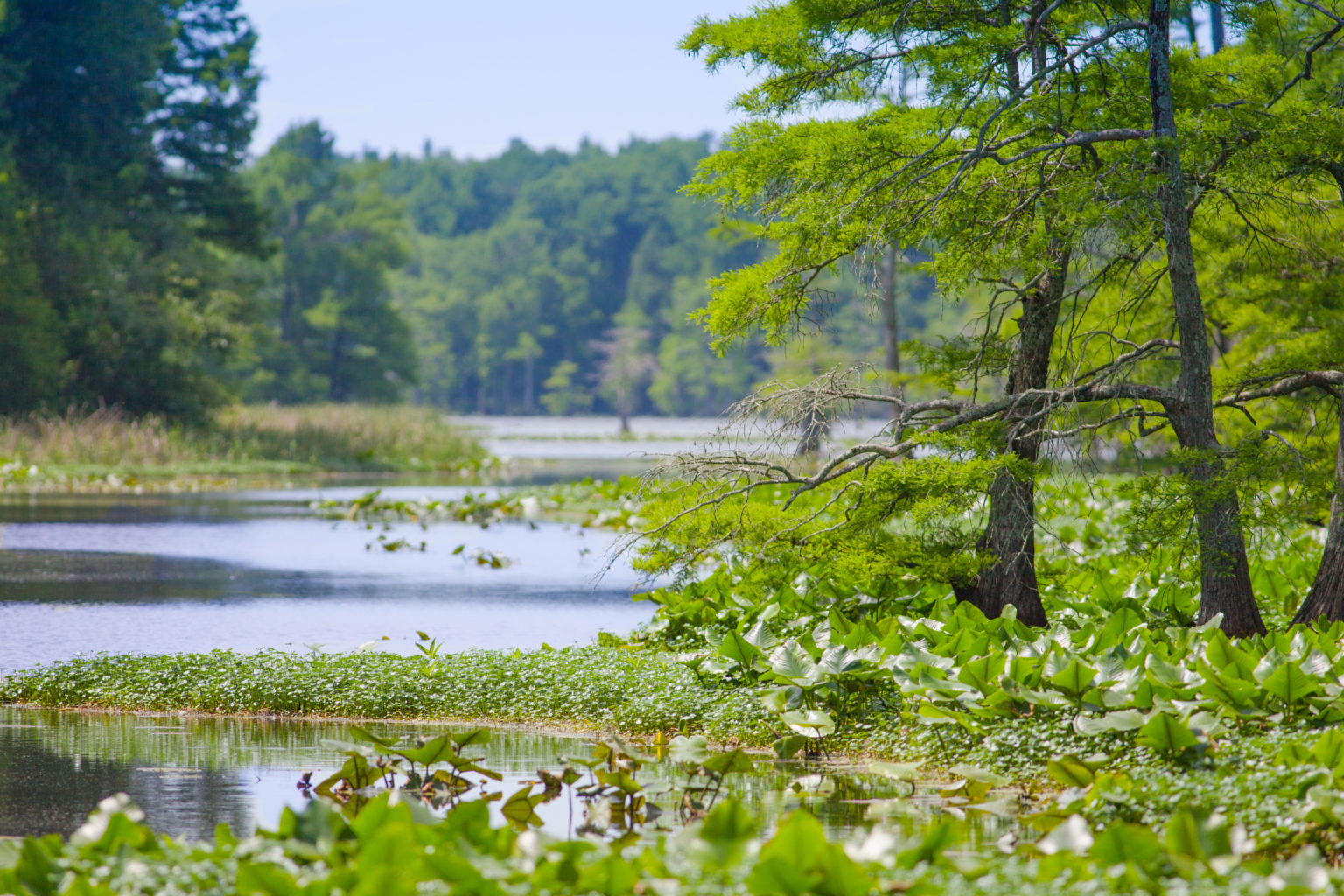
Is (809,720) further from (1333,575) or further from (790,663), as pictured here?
(1333,575)

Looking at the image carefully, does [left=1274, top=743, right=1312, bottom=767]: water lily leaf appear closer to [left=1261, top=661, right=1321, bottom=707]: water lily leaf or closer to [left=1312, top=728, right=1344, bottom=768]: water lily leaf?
[left=1312, top=728, right=1344, bottom=768]: water lily leaf

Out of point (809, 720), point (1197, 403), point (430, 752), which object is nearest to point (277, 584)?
point (430, 752)

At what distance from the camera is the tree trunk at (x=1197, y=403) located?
6.67 meters

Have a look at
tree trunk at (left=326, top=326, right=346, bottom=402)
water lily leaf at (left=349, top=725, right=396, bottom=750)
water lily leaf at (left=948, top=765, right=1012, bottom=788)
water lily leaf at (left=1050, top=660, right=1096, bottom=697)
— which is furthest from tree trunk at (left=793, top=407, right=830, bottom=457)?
tree trunk at (left=326, top=326, right=346, bottom=402)

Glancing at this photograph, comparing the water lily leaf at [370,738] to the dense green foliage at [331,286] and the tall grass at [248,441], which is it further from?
the dense green foliage at [331,286]

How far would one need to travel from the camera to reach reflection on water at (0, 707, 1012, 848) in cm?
477

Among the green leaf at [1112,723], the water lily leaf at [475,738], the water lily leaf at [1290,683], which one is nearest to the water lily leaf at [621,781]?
the water lily leaf at [475,738]

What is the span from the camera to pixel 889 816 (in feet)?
15.8

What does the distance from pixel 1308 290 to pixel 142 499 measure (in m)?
18.5

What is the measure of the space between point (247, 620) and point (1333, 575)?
754 cm

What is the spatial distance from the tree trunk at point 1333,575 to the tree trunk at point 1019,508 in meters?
1.50

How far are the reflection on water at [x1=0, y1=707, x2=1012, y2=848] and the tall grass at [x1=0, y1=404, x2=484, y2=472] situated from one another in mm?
20639

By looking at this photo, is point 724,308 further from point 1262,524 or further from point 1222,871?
point 1222,871

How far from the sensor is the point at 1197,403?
6.77 metres
